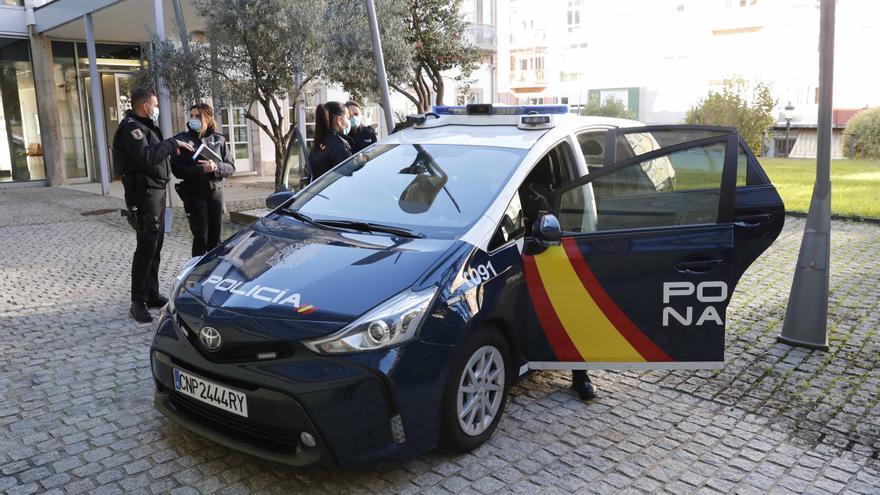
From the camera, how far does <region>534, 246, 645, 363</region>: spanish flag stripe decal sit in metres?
3.87

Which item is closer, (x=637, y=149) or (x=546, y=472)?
(x=546, y=472)

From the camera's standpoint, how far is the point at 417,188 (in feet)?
13.9

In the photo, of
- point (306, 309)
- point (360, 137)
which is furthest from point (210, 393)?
point (360, 137)

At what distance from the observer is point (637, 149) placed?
4.73 metres

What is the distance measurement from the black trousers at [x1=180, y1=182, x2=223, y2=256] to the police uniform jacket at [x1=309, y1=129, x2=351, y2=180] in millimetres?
978

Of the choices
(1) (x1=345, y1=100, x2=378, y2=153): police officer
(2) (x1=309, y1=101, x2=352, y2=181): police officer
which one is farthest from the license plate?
(1) (x1=345, y1=100, x2=378, y2=153): police officer

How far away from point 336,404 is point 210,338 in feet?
2.33

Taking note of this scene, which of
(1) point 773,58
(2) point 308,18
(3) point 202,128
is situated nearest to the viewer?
(3) point 202,128

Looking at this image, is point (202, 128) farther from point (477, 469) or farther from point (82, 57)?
point (82, 57)

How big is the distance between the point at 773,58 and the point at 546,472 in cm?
5153

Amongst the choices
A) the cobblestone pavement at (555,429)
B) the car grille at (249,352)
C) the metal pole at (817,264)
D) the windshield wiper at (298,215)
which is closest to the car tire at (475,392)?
the cobblestone pavement at (555,429)

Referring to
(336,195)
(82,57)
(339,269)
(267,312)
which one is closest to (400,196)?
(336,195)

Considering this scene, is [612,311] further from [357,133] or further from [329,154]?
[357,133]

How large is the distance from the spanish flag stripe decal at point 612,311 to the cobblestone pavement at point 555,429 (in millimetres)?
440
